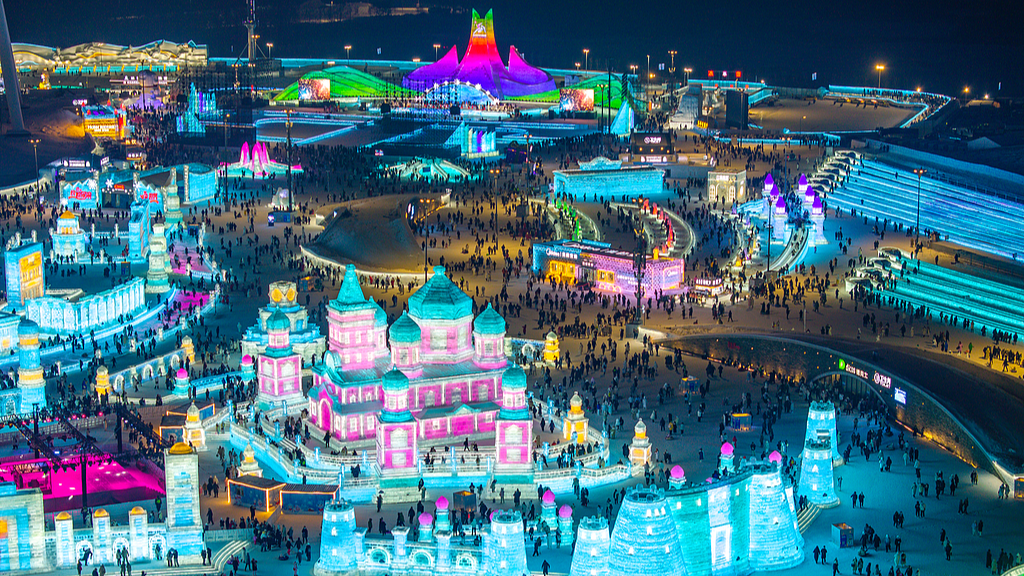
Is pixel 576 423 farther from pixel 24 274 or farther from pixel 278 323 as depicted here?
pixel 24 274

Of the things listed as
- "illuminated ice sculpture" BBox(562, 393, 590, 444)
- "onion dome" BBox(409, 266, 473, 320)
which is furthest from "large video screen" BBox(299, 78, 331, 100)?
"illuminated ice sculpture" BBox(562, 393, 590, 444)

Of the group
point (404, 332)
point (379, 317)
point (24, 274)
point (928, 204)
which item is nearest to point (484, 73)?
point (928, 204)

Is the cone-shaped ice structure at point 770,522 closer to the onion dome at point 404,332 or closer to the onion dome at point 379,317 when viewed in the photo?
the onion dome at point 404,332

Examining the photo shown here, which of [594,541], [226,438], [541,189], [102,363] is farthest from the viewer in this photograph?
[541,189]

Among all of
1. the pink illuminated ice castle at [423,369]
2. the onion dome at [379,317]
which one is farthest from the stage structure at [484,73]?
the pink illuminated ice castle at [423,369]

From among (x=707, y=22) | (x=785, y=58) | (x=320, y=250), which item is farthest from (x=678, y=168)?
(x=707, y=22)

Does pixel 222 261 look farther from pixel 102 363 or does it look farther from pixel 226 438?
pixel 226 438
